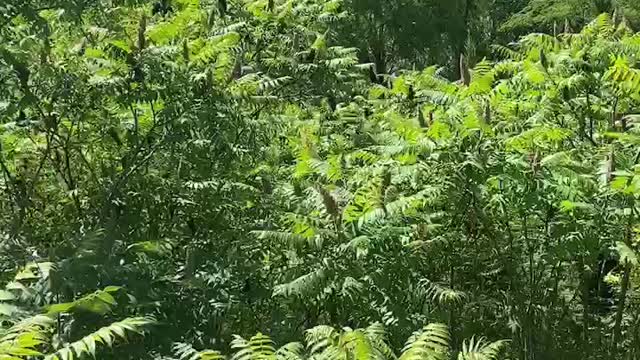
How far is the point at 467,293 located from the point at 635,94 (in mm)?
1759

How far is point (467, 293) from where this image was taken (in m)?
5.62

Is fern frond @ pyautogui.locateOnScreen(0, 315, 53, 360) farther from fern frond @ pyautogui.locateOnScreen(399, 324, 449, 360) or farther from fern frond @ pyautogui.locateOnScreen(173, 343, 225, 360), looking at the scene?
fern frond @ pyautogui.locateOnScreen(399, 324, 449, 360)

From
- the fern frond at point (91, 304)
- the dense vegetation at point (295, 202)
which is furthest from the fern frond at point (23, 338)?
the dense vegetation at point (295, 202)

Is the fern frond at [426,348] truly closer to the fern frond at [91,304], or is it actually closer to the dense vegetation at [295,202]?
the dense vegetation at [295,202]

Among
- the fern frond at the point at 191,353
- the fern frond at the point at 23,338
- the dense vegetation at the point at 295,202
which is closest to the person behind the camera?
the fern frond at the point at 23,338

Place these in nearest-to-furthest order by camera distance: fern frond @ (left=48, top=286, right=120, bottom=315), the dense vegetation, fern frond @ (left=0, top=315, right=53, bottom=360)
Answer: fern frond @ (left=0, top=315, right=53, bottom=360) → fern frond @ (left=48, top=286, right=120, bottom=315) → the dense vegetation

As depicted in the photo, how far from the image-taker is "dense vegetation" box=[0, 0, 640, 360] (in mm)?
4629

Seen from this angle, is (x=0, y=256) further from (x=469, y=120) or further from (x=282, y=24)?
(x=282, y=24)

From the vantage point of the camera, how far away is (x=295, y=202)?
226 inches

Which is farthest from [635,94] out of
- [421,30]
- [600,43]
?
[421,30]

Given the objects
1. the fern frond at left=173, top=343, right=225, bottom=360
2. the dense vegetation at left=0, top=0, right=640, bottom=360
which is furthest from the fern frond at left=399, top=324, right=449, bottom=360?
the fern frond at left=173, top=343, right=225, bottom=360

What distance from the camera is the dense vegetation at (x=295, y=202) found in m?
4.63

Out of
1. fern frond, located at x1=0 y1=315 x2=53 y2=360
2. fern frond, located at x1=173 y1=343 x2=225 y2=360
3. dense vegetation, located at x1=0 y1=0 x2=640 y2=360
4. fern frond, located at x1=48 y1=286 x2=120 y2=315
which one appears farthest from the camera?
dense vegetation, located at x1=0 y1=0 x2=640 y2=360

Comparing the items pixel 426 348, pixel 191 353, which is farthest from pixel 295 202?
pixel 426 348
